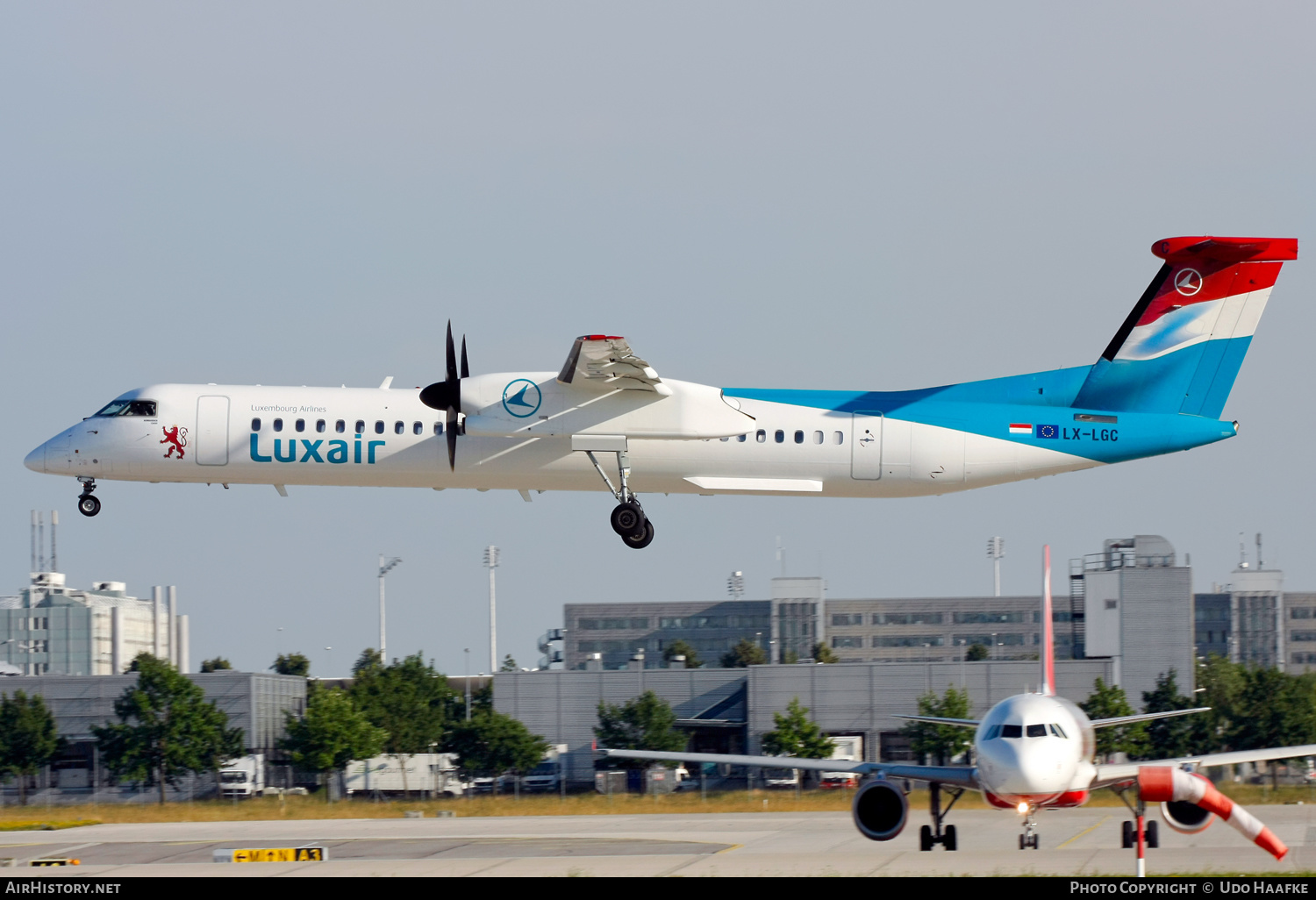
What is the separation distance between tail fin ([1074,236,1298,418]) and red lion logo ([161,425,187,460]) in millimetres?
18911

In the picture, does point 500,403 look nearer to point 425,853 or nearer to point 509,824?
point 425,853

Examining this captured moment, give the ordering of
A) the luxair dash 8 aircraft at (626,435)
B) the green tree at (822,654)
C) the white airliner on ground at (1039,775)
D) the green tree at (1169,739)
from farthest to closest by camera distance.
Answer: the green tree at (822,654), the green tree at (1169,739), the luxair dash 8 aircraft at (626,435), the white airliner on ground at (1039,775)

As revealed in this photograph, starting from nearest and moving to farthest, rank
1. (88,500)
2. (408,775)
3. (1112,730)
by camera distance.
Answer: (88,500) → (1112,730) → (408,775)

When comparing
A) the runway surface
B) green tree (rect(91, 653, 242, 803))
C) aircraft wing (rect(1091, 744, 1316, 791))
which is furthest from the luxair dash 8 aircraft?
green tree (rect(91, 653, 242, 803))

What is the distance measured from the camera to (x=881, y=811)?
2867 centimetres

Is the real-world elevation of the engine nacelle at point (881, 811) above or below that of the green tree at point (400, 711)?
above

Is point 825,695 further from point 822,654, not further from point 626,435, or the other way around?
point 822,654

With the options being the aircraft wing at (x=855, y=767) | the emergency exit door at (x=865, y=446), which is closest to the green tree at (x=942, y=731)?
the aircraft wing at (x=855, y=767)

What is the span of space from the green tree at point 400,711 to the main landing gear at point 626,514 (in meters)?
45.0

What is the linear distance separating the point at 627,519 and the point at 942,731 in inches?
1250

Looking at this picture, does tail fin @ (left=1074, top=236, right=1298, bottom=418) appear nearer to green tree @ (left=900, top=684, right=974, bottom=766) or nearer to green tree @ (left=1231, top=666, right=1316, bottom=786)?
green tree @ (left=900, top=684, right=974, bottom=766)

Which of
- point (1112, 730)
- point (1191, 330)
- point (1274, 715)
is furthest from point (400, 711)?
point (1191, 330)

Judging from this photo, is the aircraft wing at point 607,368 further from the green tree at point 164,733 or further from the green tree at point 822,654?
→ the green tree at point 822,654

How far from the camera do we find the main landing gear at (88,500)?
1310 inches
